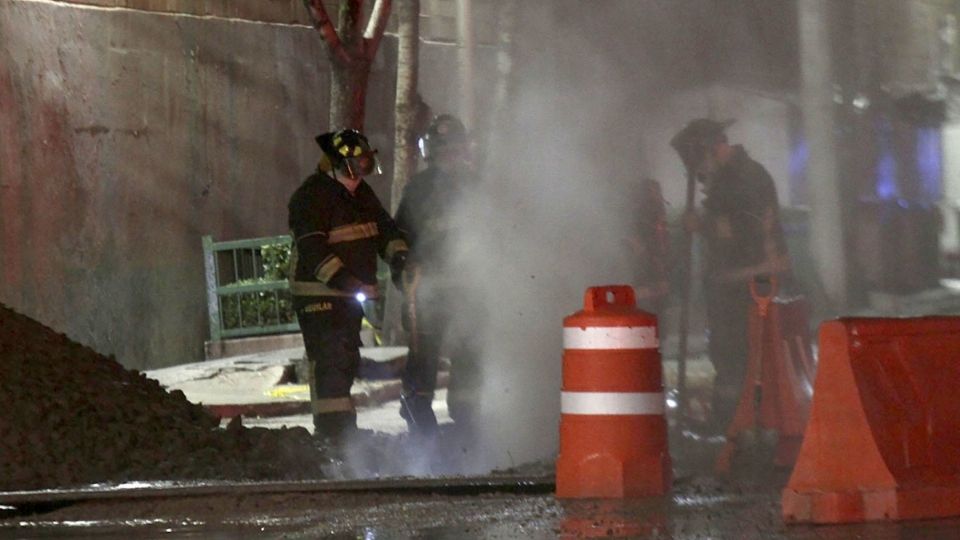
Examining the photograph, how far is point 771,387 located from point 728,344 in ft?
6.22

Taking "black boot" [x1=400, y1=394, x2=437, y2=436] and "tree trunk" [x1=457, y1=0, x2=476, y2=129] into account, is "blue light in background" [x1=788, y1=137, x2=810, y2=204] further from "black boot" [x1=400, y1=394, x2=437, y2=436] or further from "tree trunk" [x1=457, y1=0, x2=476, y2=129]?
"tree trunk" [x1=457, y1=0, x2=476, y2=129]

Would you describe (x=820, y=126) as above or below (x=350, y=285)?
above

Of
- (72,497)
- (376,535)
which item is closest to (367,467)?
(72,497)

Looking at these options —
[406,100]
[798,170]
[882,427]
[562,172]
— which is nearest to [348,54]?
[406,100]

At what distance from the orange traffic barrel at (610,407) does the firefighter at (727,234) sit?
9.25 ft

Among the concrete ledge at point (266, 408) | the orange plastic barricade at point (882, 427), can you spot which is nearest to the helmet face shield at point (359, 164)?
the orange plastic barricade at point (882, 427)

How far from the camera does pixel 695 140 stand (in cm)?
1091

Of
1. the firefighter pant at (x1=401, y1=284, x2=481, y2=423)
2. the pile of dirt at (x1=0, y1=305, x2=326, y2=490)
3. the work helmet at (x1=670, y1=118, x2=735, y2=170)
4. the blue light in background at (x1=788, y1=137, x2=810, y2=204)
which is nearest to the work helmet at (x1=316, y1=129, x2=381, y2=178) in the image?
the firefighter pant at (x1=401, y1=284, x2=481, y2=423)

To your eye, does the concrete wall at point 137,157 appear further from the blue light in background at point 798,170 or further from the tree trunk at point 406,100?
the blue light in background at point 798,170

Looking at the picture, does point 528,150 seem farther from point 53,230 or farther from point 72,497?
point 53,230

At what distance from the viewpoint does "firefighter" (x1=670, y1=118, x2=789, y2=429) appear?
10.4 m

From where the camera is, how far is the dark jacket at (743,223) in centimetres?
1022

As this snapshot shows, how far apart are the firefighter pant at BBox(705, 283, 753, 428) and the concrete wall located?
848 centimetres

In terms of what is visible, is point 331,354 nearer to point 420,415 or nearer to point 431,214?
point 420,415
